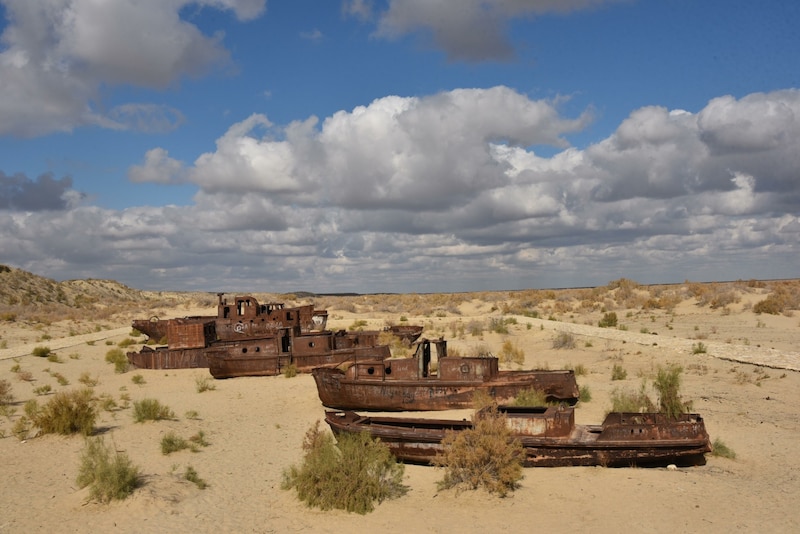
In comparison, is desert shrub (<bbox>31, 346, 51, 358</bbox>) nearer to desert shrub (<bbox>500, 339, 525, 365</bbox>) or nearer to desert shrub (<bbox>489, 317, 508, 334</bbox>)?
desert shrub (<bbox>500, 339, 525, 365</bbox>)

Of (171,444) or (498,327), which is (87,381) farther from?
(498,327)

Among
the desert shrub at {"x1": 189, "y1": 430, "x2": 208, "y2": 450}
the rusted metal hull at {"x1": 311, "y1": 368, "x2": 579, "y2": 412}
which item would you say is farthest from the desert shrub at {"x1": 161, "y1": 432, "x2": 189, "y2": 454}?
the rusted metal hull at {"x1": 311, "y1": 368, "x2": 579, "y2": 412}

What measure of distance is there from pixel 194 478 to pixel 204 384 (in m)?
9.55

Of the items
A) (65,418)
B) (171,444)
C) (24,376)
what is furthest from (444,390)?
(24,376)

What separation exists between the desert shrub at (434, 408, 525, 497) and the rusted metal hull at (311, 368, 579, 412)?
199 inches

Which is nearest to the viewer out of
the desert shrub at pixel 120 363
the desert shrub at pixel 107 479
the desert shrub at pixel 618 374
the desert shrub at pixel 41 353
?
the desert shrub at pixel 107 479

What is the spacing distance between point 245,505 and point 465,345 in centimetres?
1992

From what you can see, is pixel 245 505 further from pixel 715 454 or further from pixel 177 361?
pixel 177 361

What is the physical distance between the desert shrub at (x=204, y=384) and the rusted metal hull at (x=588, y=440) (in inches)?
372

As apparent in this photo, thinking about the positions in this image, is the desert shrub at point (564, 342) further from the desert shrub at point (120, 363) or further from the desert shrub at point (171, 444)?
the desert shrub at point (171, 444)

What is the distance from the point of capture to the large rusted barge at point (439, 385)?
49.8ft

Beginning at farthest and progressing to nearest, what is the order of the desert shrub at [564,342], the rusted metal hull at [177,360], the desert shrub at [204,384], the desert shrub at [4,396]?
the desert shrub at [564,342]
the rusted metal hull at [177,360]
the desert shrub at [204,384]
the desert shrub at [4,396]

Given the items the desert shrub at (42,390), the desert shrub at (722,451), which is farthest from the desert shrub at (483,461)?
the desert shrub at (42,390)

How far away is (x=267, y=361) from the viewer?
21.6 metres
